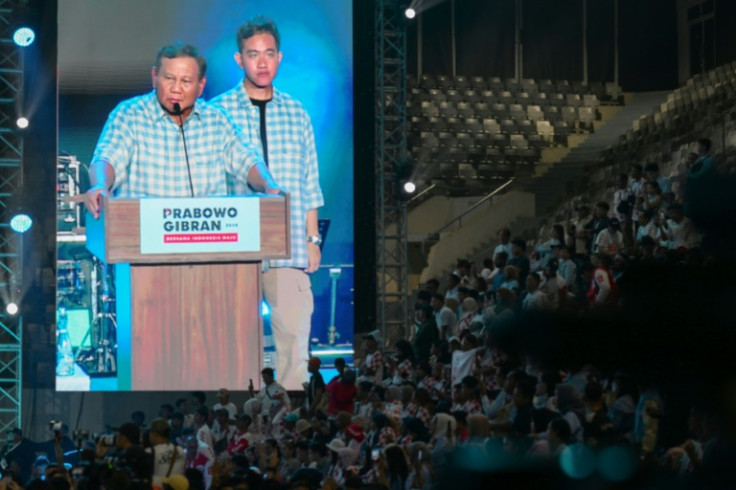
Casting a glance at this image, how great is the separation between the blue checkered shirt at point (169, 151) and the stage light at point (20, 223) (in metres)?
1.07

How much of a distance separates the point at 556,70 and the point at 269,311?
34.8 ft

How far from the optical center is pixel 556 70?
73.7ft

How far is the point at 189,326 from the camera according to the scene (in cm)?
1206

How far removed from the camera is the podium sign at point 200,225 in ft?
34.7

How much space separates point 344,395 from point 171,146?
444cm

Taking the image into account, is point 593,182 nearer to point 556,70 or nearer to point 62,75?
point 556,70

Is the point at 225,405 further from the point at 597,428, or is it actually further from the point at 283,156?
the point at 597,428

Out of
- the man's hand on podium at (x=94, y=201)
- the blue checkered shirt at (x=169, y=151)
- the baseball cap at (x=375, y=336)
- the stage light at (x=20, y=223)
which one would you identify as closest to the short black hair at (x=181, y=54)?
the blue checkered shirt at (x=169, y=151)

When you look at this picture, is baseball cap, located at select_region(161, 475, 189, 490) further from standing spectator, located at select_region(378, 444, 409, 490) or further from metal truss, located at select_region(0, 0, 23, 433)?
metal truss, located at select_region(0, 0, 23, 433)

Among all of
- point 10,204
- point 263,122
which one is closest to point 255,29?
point 263,122

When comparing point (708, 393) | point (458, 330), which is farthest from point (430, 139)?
point (708, 393)

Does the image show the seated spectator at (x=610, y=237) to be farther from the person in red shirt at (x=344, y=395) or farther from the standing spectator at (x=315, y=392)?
the standing spectator at (x=315, y=392)

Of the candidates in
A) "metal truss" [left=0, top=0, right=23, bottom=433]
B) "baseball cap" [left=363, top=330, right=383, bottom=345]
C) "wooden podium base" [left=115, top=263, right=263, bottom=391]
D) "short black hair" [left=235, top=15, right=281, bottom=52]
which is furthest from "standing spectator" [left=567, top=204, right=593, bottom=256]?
"metal truss" [left=0, top=0, right=23, bottom=433]

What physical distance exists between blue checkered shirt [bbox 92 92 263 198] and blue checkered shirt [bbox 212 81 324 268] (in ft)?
0.65
